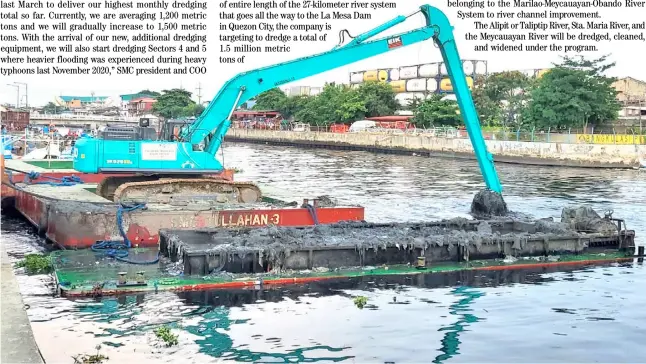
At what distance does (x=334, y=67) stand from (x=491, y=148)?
4607 centimetres

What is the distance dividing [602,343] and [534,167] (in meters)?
49.4

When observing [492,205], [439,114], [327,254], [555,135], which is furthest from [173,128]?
[439,114]

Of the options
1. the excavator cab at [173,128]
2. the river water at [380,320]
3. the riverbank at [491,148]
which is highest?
the excavator cab at [173,128]

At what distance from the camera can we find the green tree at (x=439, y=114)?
9075 centimetres

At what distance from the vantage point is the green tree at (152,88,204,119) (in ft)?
459

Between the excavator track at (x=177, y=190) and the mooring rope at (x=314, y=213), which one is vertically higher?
the excavator track at (x=177, y=190)

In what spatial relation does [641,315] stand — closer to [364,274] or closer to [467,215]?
[364,274]

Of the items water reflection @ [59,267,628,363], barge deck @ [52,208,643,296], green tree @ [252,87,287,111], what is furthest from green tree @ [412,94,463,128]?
water reflection @ [59,267,628,363]

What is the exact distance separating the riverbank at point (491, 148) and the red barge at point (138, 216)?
4202 centimetres

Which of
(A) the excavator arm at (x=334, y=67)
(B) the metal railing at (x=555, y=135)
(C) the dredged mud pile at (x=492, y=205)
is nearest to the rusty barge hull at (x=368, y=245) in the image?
(C) the dredged mud pile at (x=492, y=205)

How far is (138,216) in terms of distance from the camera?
20.3 m

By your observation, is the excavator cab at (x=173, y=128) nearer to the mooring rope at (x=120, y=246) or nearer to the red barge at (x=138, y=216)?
the red barge at (x=138, y=216)

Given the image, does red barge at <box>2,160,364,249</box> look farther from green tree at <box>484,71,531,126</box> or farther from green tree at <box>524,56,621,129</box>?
green tree at <box>484,71,531,126</box>

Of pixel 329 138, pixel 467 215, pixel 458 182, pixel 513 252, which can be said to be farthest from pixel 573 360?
pixel 329 138
